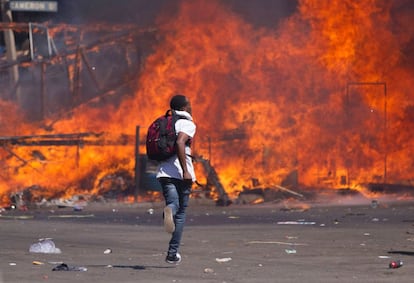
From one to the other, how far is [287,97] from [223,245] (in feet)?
44.2

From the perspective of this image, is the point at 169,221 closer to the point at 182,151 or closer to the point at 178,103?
the point at 182,151

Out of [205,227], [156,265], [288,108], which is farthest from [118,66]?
[156,265]

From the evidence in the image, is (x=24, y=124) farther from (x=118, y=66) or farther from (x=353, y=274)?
(x=353, y=274)

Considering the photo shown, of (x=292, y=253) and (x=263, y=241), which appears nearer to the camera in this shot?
(x=292, y=253)

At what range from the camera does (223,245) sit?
1287cm

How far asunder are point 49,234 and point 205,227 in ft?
8.22

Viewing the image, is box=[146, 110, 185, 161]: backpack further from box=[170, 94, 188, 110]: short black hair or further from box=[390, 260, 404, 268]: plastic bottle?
box=[390, 260, 404, 268]: plastic bottle

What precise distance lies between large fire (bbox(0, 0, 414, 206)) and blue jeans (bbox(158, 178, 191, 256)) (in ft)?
48.4

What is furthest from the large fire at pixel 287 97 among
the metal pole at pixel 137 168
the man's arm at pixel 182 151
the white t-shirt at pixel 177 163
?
the man's arm at pixel 182 151

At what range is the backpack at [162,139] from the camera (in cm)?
1020

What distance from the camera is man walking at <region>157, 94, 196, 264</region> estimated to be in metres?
10.1

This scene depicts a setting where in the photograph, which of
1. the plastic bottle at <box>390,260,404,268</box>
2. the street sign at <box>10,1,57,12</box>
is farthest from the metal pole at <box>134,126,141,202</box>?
the plastic bottle at <box>390,260,404,268</box>

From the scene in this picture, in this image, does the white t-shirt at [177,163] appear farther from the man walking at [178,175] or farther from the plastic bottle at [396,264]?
the plastic bottle at [396,264]

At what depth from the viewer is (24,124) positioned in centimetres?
2691
